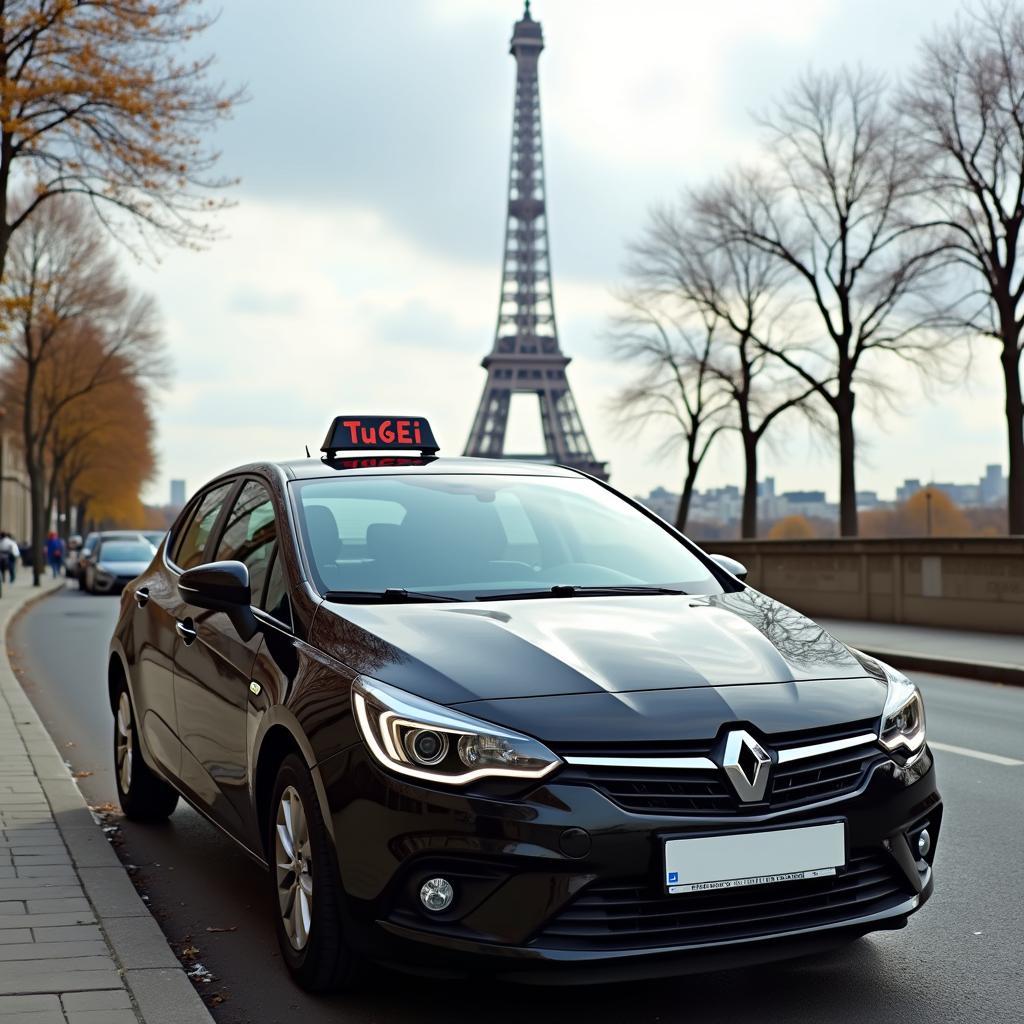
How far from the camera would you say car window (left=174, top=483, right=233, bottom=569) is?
19.4 ft

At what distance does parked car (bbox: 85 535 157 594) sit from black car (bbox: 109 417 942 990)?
3045 cm

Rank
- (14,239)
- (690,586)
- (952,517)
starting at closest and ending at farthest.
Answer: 1. (690,586)
2. (14,239)
3. (952,517)

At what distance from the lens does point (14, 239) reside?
4353cm

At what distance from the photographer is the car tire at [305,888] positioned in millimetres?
3832

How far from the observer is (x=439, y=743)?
357 cm

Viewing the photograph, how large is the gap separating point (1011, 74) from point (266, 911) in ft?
98.4

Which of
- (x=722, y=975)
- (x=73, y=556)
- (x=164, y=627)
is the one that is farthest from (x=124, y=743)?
(x=73, y=556)

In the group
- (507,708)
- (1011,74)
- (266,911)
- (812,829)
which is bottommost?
(266,911)

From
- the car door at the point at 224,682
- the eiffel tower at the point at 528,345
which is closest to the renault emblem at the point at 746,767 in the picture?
the car door at the point at 224,682

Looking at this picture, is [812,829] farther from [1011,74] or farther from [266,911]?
[1011,74]

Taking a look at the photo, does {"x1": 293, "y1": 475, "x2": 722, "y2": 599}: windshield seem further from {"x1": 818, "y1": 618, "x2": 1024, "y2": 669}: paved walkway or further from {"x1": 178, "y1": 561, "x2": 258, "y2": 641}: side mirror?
{"x1": 818, "y1": 618, "x2": 1024, "y2": 669}: paved walkway

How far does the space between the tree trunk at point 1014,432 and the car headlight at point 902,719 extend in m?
28.4

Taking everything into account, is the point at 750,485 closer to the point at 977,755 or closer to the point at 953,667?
the point at 953,667

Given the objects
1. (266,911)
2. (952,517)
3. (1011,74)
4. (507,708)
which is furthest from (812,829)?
(952,517)
